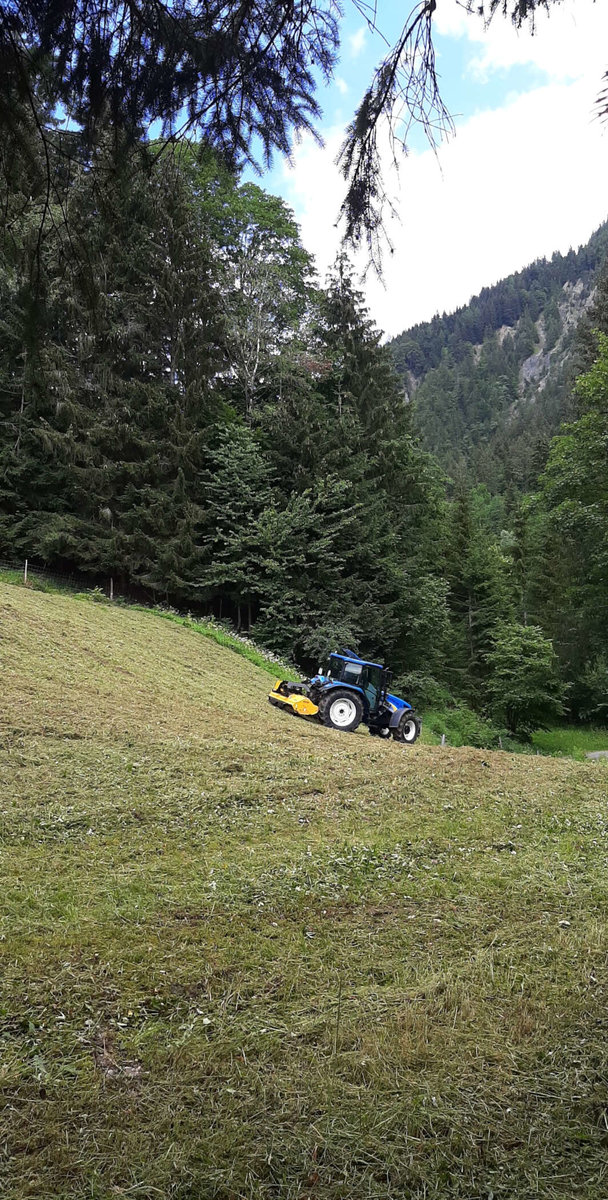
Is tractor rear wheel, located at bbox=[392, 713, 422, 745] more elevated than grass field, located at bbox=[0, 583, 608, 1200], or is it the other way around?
grass field, located at bbox=[0, 583, 608, 1200]

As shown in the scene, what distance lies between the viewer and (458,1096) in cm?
222

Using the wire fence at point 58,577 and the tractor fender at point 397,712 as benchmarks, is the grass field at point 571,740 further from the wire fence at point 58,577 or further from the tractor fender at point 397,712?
the wire fence at point 58,577

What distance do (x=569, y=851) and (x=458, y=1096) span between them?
2.95 metres

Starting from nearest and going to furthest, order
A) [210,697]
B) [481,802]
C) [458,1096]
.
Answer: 1. [458,1096]
2. [481,802]
3. [210,697]

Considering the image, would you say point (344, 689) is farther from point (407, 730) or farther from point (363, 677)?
point (407, 730)

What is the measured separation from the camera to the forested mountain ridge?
69000 mm

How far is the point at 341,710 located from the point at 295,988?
1038cm

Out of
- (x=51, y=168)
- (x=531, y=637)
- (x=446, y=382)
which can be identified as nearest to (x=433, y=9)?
(x=51, y=168)

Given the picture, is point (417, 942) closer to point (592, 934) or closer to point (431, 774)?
point (592, 934)

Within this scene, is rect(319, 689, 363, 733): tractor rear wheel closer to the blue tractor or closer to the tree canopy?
the blue tractor

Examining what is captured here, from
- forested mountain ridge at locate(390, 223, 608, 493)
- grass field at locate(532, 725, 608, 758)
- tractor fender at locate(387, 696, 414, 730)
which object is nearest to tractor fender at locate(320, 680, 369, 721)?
tractor fender at locate(387, 696, 414, 730)

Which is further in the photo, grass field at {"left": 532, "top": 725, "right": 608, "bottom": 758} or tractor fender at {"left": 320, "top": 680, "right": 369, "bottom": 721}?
grass field at {"left": 532, "top": 725, "right": 608, "bottom": 758}

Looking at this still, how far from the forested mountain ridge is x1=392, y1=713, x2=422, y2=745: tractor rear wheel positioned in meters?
17.2

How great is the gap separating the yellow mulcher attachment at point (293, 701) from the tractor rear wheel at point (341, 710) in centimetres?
27
